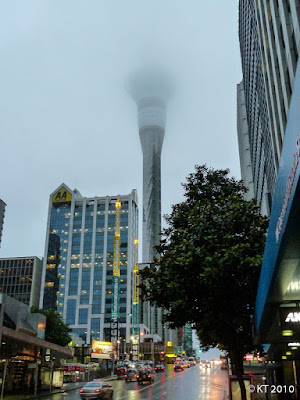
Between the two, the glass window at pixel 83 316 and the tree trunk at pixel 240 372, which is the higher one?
the glass window at pixel 83 316

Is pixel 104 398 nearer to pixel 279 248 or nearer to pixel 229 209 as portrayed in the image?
pixel 229 209

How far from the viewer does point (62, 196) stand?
185 meters

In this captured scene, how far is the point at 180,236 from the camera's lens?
22281 millimetres

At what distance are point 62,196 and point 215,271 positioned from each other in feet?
566

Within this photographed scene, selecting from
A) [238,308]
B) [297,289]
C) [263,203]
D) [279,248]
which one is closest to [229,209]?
[238,308]

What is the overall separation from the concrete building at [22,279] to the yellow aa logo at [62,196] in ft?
93.1

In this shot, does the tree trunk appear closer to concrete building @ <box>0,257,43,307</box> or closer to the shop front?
the shop front

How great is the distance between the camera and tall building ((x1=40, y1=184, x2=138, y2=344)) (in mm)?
163000

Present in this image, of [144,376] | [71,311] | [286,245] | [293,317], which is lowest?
[144,376]

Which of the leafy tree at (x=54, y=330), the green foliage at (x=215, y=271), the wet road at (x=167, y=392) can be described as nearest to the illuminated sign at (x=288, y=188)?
the green foliage at (x=215, y=271)

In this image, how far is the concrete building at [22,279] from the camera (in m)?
168

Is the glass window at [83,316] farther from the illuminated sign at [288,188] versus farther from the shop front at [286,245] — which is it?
the illuminated sign at [288,188]

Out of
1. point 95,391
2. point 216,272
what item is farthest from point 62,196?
point 216,272

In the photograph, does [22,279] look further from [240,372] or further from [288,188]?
[288,188]
